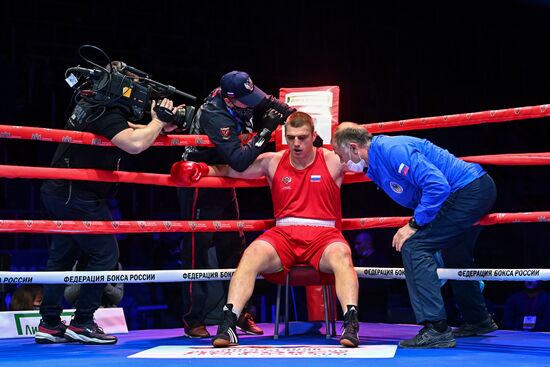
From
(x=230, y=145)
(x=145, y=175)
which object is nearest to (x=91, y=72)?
(x=145, y=175)

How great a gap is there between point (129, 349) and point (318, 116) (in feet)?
5.39

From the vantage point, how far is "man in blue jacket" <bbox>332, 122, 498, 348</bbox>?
3.28m

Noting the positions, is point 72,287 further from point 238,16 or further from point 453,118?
point 238,16

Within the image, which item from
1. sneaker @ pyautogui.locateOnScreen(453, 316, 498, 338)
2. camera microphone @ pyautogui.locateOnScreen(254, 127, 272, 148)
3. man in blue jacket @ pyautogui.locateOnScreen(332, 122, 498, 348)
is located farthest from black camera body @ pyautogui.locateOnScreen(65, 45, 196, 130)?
sneaker @ pyautogui.locateOnScreen(453, 316, 498, 338)

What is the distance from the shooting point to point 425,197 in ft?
10.8

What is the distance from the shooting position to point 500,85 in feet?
28.3

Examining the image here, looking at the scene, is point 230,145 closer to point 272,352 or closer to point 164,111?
point 164,111

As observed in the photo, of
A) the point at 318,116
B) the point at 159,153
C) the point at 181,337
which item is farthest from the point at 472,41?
the point at 181,337

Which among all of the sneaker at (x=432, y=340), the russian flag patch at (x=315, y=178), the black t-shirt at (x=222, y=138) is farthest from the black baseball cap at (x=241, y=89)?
the sneaker at (x=432, y=340)

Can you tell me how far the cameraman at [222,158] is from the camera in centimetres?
390

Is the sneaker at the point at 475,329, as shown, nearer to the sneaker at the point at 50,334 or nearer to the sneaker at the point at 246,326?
the sneaker at the point at 246,326

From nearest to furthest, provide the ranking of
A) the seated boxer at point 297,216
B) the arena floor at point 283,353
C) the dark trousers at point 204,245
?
the arena floor at point 283,353, the seated boxer at point 297,216, the dark trousers at point 204,245

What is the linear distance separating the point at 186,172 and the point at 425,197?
1.19m

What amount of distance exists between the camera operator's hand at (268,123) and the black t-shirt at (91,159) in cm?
69
